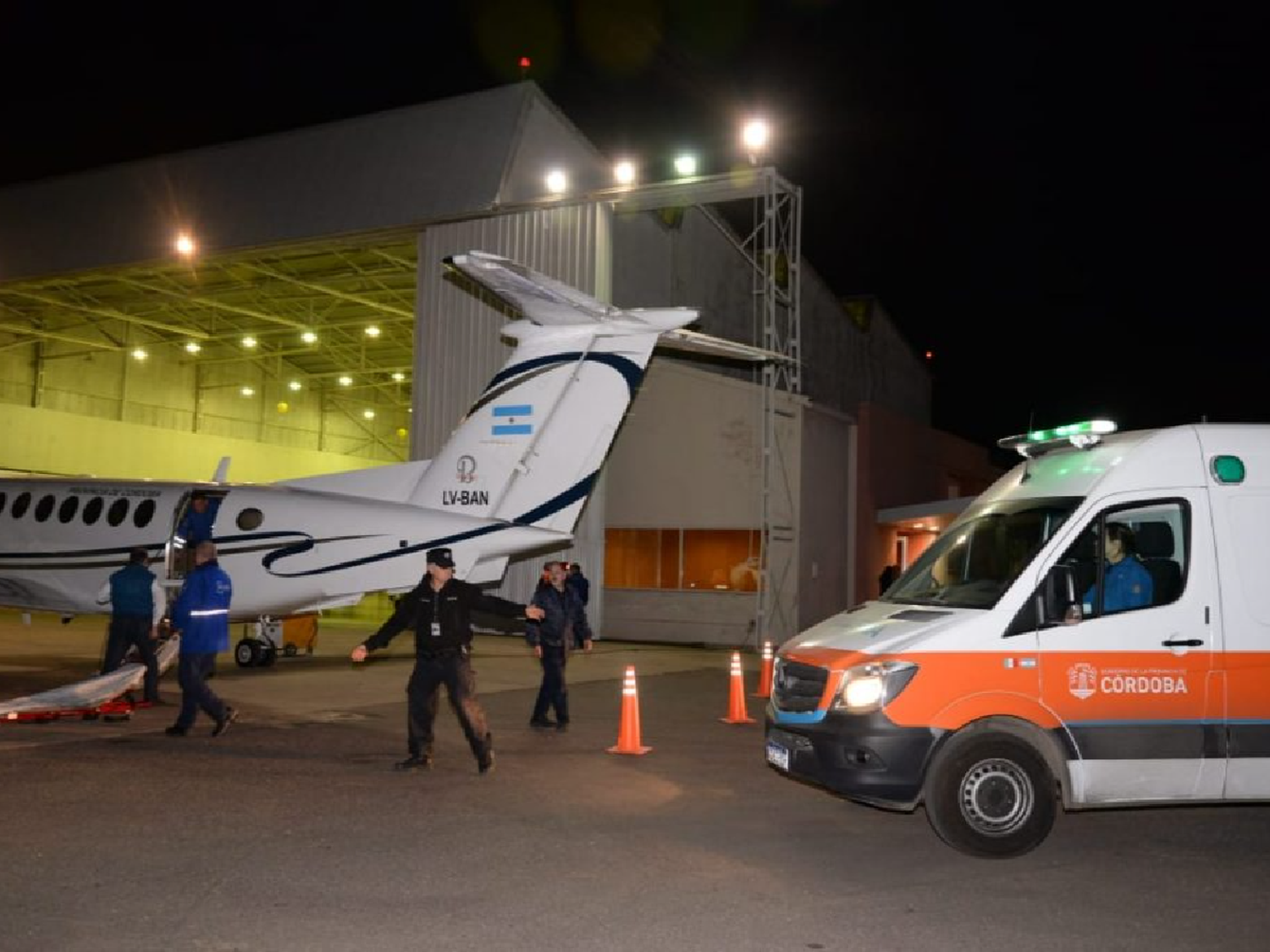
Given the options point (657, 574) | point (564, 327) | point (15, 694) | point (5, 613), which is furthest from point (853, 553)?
point (5, 613)

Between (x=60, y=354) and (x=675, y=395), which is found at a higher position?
(x=60, y=354)

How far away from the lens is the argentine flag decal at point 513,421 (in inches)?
647

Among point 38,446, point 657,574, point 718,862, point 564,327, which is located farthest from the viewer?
point 38,446

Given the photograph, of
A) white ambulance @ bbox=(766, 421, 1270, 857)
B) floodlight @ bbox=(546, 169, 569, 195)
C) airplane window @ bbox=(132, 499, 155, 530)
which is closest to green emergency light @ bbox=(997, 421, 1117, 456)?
white ambulance @ bbox=(766, 421, 1270, 857)

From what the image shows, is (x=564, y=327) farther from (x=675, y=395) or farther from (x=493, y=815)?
(x=675, y=395)

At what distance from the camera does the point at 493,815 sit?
8297 millimetres

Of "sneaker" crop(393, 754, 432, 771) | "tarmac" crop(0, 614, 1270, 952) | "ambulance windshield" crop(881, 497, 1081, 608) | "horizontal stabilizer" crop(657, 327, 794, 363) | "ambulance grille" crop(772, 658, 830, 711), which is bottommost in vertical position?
"tarmac" crop(0, 614, 1270, 952)

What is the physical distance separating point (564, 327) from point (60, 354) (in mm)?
33306

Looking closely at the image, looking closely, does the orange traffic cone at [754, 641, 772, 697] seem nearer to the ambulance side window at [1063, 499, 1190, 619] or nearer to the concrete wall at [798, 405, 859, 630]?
the ambulance side window at [1063, 499, 1190, 619]

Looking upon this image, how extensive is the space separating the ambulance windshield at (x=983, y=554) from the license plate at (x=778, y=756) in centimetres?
146

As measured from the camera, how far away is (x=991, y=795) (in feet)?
24.0

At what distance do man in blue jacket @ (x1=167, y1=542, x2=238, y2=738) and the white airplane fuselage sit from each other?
5.06 meters

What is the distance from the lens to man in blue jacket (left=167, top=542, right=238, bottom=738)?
11328mm

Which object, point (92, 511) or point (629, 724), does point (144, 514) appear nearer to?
point (92, 511)
